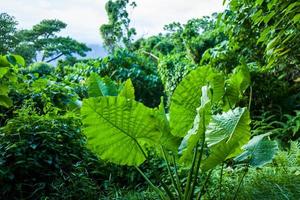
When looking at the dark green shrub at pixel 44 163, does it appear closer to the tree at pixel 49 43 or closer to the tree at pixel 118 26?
the tree at pixel 118 26

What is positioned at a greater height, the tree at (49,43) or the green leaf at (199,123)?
the tree at (49,43)

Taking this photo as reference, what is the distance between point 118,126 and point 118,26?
12.9 metres

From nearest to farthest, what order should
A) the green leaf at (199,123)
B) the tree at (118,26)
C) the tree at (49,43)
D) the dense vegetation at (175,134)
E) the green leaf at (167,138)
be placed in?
the green leaf at (199,123), the dense vegetation at (175,134), the green leaf at (167,138), the tree at (118,26), the tree at (49,43)

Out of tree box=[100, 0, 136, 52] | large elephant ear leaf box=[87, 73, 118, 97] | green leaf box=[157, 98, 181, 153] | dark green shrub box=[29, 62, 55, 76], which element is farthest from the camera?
tree box=[100, 0, 136, 52]

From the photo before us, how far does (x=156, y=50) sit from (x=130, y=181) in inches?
314

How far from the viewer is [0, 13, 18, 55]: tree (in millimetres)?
13273

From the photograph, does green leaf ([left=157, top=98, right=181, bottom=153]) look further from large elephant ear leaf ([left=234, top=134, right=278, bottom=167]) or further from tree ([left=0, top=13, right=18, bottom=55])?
tree ([left=0, top=13, right=18, bottom=55])

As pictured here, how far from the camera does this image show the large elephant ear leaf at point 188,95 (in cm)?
174

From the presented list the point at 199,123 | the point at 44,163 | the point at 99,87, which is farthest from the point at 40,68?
the point at 199,123

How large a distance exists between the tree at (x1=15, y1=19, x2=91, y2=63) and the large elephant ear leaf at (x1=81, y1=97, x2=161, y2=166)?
14.0 metres

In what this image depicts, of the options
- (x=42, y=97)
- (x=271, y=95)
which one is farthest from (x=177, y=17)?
(x=42, y=97)

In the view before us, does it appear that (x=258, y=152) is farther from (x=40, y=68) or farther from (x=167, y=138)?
(x=40, y=68)

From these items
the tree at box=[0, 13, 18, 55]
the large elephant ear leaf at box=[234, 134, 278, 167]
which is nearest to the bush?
the large elephant ear leaf at box=[234, 134, 278, 167]

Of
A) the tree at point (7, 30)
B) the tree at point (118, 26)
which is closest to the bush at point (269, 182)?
the tree at point (118, 26)
